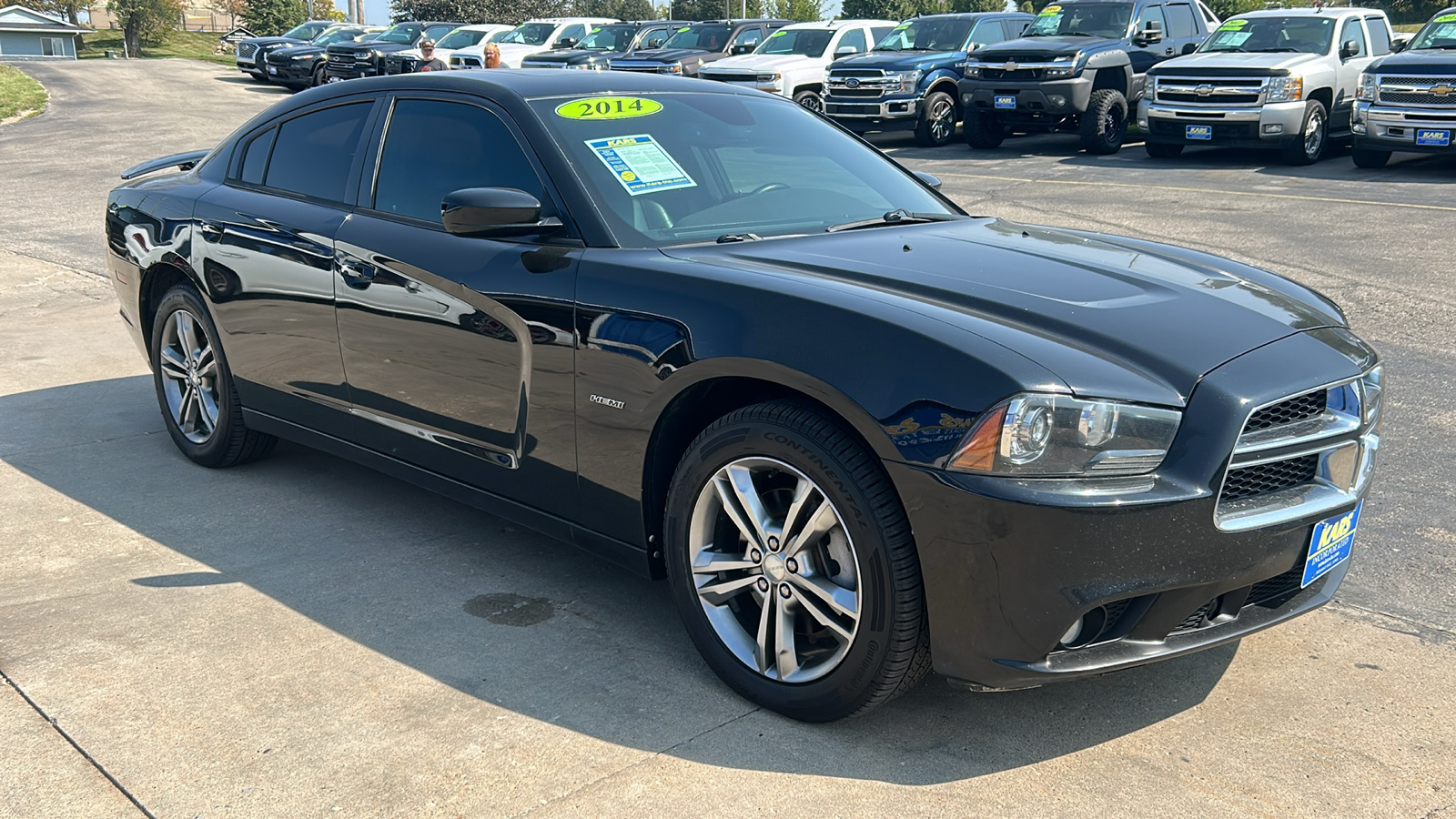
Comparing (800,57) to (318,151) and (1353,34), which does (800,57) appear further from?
(318,151)

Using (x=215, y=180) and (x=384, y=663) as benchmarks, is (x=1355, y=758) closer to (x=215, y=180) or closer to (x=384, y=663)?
(x=384, y=663)

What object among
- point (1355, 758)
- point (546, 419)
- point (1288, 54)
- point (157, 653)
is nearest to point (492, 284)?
point (546, 419)

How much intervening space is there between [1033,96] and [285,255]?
47.1ft

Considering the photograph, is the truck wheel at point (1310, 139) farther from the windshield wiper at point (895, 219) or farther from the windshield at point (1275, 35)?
the windshield wiper at point (895, 219)

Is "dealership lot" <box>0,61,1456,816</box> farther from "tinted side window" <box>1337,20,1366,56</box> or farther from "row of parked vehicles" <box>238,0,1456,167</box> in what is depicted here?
"tinted side window" <box>1337,20,1366,56</box>

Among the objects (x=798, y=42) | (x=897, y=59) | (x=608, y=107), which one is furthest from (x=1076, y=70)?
(x=608, y=107)

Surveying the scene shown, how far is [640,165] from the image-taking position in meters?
3.96

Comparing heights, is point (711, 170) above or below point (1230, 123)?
above

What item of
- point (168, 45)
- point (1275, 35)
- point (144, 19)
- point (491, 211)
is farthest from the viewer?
point (168, 45)

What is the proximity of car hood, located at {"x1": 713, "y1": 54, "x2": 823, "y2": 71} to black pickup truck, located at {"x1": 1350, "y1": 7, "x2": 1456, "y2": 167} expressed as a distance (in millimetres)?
8531

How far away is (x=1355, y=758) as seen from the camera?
9.94 ft

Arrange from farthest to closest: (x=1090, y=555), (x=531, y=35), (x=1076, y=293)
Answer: (x=531, y=35), (x=1076, y=293), (x=1090, y=555)

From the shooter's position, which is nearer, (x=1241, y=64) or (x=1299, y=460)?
(x=1299, y=460)

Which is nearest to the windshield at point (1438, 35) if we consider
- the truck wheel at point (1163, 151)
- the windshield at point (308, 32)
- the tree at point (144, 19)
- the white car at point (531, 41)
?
the truck wheel at point (1163, 151)
